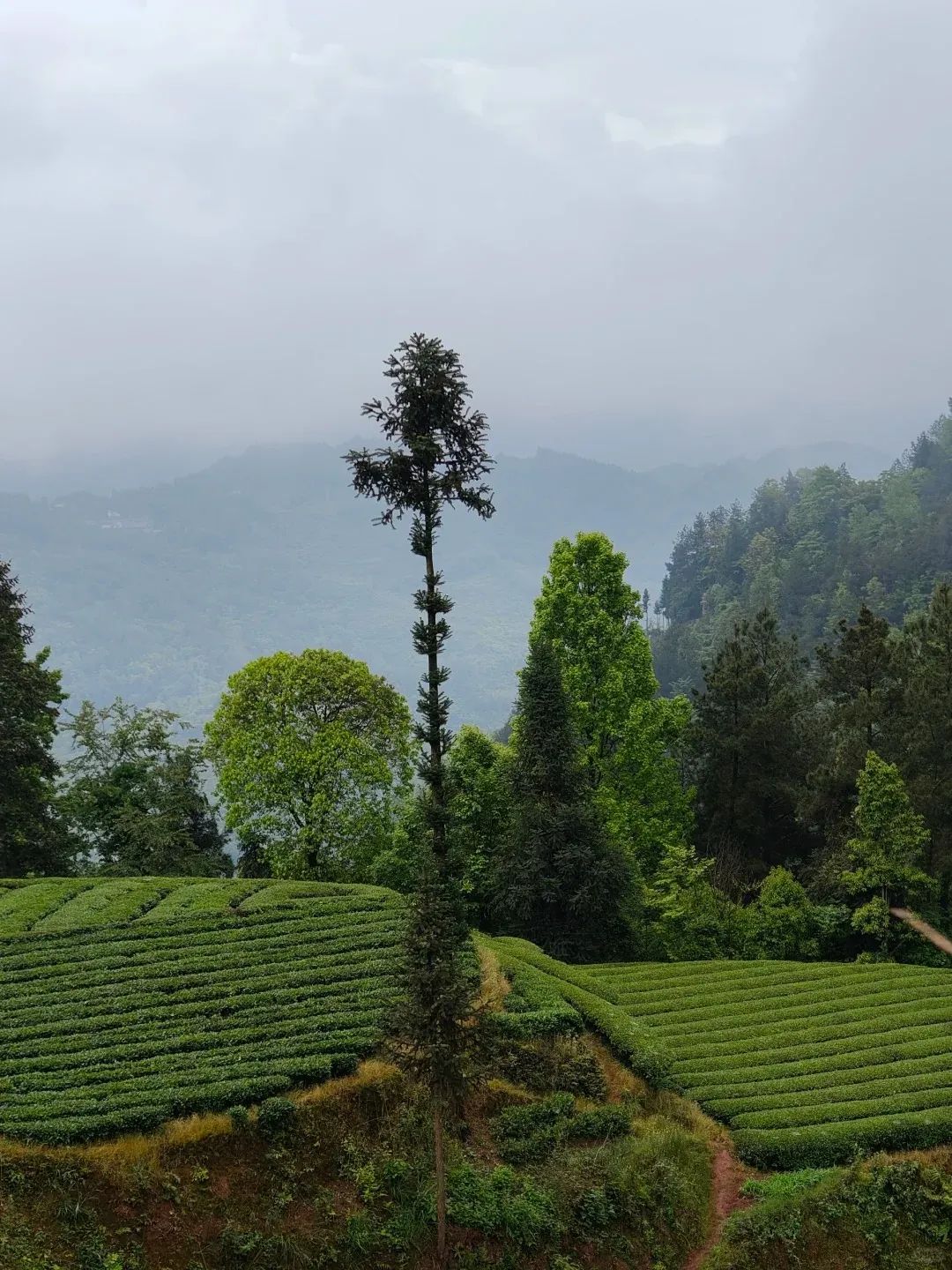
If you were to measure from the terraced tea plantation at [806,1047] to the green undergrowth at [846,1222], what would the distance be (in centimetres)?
94

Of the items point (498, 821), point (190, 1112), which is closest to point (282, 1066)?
point (190, 1112)

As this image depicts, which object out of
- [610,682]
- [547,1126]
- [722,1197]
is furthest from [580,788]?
[722,1197]

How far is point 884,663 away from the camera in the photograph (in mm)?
40594

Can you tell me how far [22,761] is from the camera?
134 ft

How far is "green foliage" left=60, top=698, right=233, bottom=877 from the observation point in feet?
139

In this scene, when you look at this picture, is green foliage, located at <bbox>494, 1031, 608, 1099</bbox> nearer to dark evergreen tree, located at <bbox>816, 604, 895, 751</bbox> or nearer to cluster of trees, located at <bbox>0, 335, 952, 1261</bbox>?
cluster of trees, located at <bbox>0, 335, 952, 1261</bbox>

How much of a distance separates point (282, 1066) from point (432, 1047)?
5113mm

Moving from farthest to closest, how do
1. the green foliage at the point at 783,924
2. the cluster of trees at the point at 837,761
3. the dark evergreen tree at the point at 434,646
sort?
the cluster of trees at the point at 837,761
the green foliage at the point at 783,924
the dark evergreen tree at the point at 434,646

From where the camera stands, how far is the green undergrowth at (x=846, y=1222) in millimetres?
17844

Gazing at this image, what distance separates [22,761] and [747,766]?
3268 cm

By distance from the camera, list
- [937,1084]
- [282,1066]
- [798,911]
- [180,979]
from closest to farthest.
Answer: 1. [282,1066]
2. [937,1084]
3. [180,979]
4. [798,911]

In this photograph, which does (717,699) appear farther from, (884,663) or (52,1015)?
(52,1015)

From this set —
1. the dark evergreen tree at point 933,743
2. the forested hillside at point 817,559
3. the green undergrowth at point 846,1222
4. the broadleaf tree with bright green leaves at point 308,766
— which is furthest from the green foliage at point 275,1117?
the forested hillside at point 817,559

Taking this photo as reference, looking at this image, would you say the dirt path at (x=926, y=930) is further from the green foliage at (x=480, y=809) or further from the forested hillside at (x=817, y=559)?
the forested hillside at (x=817, y=559)
